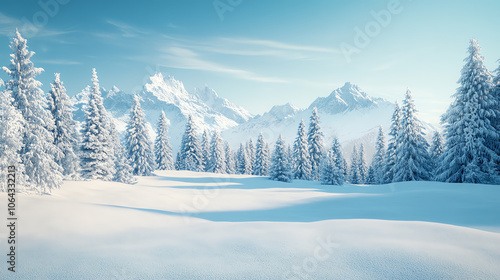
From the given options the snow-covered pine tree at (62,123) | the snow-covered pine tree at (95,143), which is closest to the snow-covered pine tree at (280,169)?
the snow-covered pine tree at (95,143)

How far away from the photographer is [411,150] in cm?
2630

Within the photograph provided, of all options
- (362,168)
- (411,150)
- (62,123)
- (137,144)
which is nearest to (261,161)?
(362,168)

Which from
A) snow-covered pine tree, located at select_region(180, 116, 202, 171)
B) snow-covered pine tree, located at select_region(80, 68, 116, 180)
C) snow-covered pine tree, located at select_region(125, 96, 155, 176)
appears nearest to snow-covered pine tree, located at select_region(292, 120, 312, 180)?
snow-covered pine tree, located at select_region(180, 116, 202, 171)

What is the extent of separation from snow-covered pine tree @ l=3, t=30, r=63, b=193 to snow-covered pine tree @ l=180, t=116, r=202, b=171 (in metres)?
33.2

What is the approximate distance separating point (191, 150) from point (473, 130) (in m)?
41.5

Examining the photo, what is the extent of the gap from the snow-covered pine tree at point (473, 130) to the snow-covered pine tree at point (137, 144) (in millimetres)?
34632

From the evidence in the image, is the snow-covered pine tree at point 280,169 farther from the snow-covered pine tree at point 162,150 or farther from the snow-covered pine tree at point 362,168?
the snow-covered pine tree at point 362,168

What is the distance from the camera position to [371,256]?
13.3 feet

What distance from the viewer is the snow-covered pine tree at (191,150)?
46125 mm

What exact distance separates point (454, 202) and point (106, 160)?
2545cm

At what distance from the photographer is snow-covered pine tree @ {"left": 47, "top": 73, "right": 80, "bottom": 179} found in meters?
20.1

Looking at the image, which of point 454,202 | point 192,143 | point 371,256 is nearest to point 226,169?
point 192,143

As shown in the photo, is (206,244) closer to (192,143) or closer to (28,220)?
(28,220)

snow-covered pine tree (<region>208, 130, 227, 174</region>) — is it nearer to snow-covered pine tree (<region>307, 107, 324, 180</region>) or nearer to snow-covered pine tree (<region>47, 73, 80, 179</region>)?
snow-covered pine tree (<region>307, 107, 324, 180</region>)
